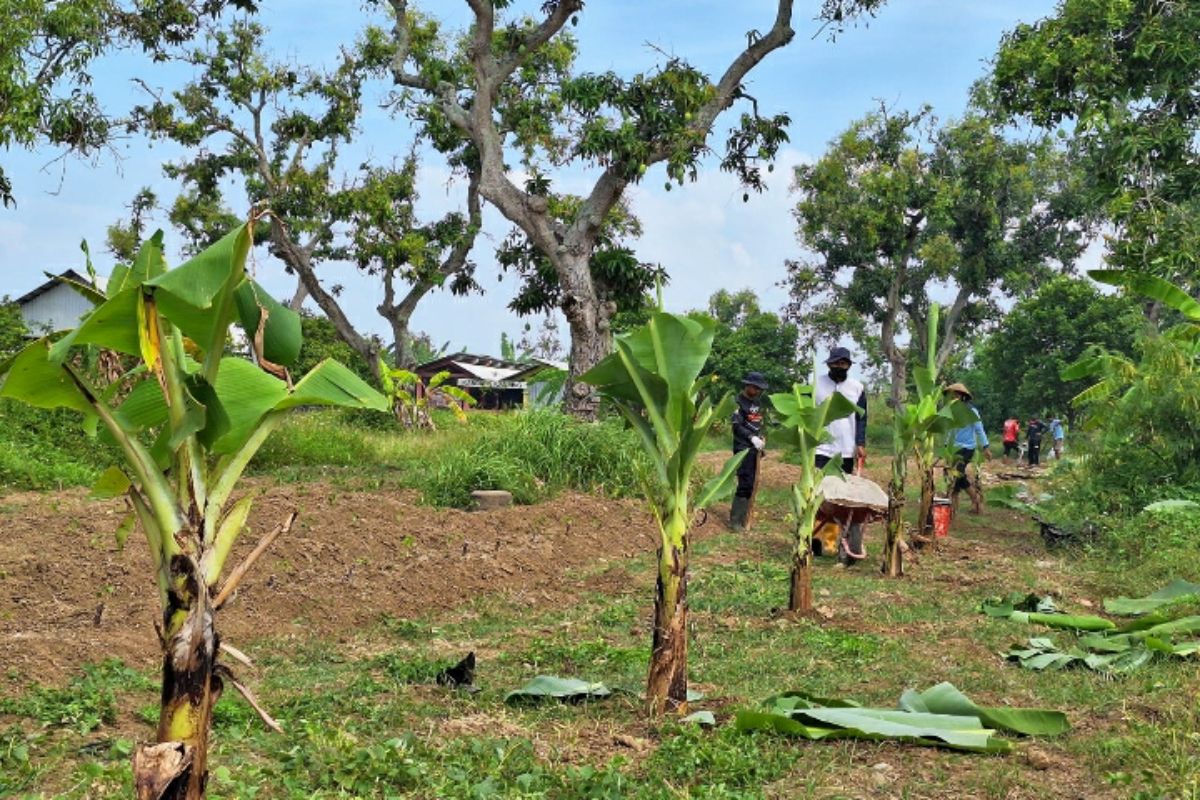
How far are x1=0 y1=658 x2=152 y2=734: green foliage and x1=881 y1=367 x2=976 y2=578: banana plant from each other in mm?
5998

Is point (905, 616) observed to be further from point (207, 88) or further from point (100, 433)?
point (207, 88)

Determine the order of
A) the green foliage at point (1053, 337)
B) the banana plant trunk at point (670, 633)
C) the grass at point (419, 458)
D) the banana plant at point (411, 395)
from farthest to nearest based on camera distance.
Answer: the green foliage at point (1053, 337), the banana plant at point (411, 395), the grass at point (419, 458), the banana plant trunk at point (670, 633)

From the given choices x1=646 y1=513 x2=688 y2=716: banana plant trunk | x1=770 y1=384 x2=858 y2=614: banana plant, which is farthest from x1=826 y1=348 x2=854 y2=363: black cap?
x1=646 y1=513 x2=688 y2=716: banana plant trunk

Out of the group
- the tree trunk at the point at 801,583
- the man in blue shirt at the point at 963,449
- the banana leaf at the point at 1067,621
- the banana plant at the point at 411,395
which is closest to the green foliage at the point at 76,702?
the tree trunk at the point at 801,583

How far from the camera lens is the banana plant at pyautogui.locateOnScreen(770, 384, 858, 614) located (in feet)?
24.4

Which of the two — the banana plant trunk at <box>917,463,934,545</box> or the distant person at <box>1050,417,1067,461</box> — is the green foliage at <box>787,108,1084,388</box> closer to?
the distant person at <box>1050,417,1067,461</box>

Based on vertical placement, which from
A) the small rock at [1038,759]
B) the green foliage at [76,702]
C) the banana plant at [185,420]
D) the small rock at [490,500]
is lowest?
the green foliage at [76,702]

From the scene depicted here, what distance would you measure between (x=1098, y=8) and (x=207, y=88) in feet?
55.0

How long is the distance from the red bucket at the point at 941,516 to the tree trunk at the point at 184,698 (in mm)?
9794

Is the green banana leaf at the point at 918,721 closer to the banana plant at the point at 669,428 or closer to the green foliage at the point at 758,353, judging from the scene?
the banana plant at the point at 669,428

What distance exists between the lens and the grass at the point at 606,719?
388 cm

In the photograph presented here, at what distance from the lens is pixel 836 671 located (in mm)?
5895

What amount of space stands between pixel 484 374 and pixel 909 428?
99.8ft

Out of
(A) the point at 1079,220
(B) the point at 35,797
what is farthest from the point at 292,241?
(A) the point at 1079,220
